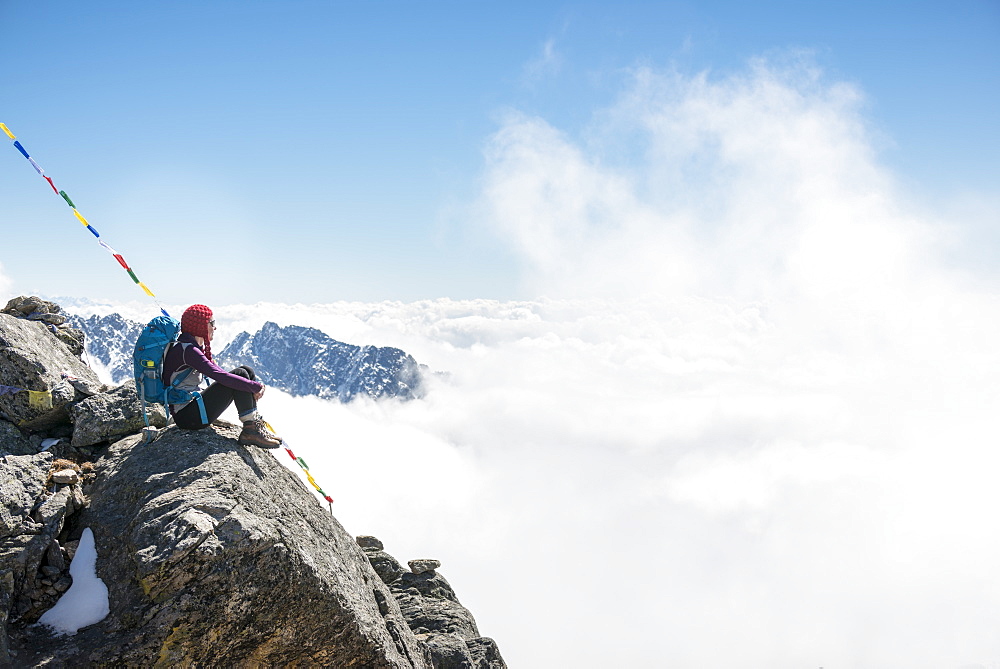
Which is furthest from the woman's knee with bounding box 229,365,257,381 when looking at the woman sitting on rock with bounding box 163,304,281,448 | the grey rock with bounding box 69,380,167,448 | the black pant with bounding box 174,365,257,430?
the grey rock with bounding box 69,380,167,448

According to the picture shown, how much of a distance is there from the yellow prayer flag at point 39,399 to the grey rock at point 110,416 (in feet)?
Result: 1.52

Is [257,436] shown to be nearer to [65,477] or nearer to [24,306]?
[65,477]

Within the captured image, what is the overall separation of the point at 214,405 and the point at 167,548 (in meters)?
4.30

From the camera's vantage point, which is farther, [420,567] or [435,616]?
[420,567]

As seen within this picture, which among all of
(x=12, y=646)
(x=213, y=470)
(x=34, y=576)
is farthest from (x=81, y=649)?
(x=213, y=470)

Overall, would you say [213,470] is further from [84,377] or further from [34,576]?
[84,377]

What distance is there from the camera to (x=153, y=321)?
12.5 meters

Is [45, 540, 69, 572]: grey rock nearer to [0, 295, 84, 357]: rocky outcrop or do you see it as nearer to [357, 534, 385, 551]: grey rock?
[0, 295, 84, 357]: rocky outcrop

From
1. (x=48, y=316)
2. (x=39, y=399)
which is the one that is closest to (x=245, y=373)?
(x=39, y=399)

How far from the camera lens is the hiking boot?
12.5m

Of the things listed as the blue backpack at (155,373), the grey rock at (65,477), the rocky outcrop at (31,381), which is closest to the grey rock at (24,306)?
the rocky outcrop at (31,381)

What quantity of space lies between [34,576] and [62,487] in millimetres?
1946

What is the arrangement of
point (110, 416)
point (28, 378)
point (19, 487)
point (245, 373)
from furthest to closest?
point (245, 373), point (110, 416), point (28, 378), point (19, 487)

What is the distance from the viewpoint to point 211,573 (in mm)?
8773
